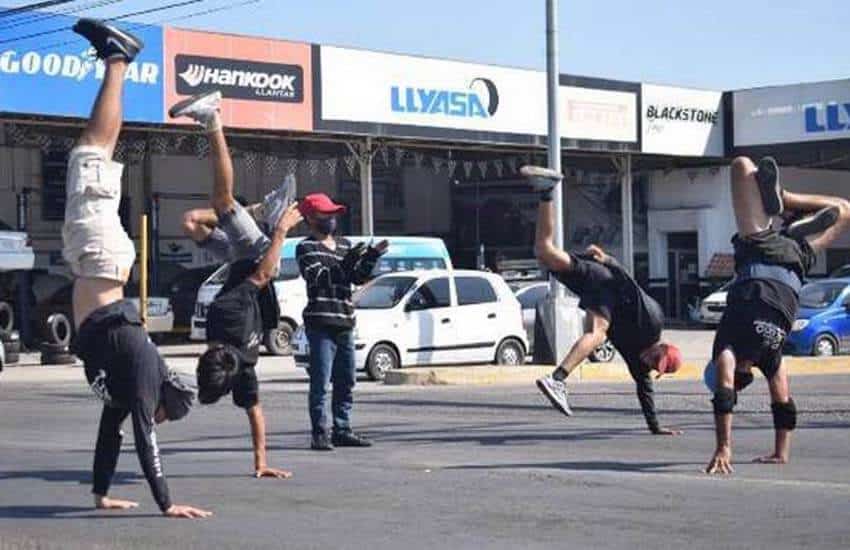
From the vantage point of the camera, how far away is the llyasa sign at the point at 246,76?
105ft

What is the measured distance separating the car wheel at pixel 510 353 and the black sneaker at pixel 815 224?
14.6 metres

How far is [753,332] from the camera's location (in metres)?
9.64

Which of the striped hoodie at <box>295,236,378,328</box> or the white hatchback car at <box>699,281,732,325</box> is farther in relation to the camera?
the white hatchback car at <box>699,281,732,325</box>

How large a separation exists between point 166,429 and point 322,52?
21628 millimetres

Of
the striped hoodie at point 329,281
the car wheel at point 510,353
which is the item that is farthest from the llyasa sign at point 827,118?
the striped hoodie at point 329,281

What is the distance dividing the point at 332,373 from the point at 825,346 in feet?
60.3

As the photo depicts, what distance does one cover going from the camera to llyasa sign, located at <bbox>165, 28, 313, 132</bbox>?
32.1 metres

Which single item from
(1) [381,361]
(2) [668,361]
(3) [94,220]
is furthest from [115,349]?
(1) [381,361]

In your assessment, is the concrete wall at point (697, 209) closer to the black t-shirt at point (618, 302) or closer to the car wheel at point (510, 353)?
the car wheel at point (510, 353)

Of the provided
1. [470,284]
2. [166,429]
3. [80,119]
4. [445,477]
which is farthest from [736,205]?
[80,119]

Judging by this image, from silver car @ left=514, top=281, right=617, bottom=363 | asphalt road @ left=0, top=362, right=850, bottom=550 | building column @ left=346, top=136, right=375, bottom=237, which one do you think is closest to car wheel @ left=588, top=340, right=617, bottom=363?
silver car @ left=514, top=281, right=617, bottom=363

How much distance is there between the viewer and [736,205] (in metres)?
9.76

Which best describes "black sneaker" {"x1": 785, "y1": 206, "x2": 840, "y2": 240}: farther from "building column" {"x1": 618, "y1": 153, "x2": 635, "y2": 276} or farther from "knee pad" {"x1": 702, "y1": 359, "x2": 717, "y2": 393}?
"building column" {"x1": 618, "y1": 153, "x2": 635, "y2": 276}

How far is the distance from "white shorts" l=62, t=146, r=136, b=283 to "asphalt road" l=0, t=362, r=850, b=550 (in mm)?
1367
